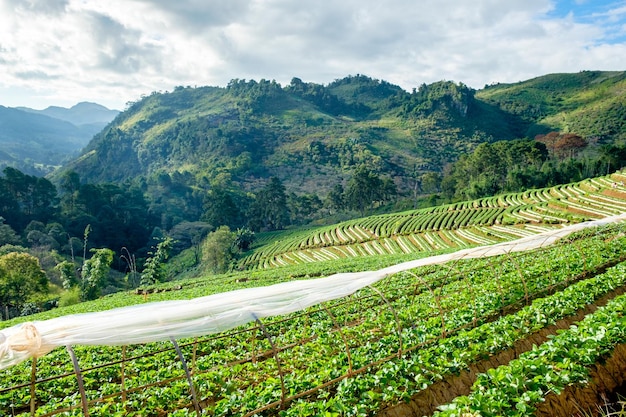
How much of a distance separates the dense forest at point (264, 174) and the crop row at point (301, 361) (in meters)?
37.4

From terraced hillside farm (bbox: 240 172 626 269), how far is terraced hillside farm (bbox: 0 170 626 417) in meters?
37.5

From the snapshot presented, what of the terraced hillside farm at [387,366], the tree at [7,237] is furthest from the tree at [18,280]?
the terraced hillside farm at [387,366]

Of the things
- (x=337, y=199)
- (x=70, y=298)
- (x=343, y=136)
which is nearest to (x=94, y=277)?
(x=70, y=298)

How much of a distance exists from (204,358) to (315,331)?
10.4 feet

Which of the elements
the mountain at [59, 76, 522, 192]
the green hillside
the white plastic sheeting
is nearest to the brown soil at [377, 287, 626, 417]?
the white plastic sheeting

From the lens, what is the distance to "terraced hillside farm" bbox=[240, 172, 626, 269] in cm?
4897

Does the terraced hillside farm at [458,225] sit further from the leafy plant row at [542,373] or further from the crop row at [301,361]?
the leafy plant row at [542,373]

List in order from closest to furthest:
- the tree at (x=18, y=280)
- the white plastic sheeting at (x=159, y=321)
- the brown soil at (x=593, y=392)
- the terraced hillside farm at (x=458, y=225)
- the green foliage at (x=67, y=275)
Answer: the white plastic sheeting at (x=159, y=321) → the brown soil at (x=593, y=392) → the tree at (x=18, y=280) → the green foliage at (x=67, y=275) → the terraced hillside farm at (x=458, y=225)

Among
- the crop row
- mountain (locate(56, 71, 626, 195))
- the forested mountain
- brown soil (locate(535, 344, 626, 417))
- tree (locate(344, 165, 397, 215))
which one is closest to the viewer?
brown soil (locate(535, 344, 626, 417))

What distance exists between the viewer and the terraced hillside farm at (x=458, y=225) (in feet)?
161

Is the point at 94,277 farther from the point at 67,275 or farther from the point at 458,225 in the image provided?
the point at 458,225

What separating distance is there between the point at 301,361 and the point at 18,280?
41795 mm

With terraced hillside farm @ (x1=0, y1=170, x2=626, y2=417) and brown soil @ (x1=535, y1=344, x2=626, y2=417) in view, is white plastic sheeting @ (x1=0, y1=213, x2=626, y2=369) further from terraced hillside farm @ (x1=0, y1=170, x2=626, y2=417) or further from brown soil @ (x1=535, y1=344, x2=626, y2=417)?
brown soil @ (x1=535, y1=344, x2=626, y2=417)

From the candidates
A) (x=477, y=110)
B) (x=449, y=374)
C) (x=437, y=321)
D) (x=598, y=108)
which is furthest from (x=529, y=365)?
(x=477, y=110)
